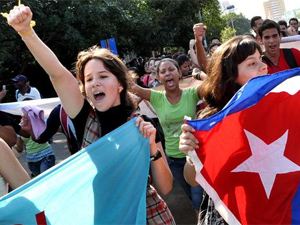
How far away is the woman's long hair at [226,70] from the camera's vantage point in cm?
213

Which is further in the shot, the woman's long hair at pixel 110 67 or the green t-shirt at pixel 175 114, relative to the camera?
the green t-shirt at pixel 175 114

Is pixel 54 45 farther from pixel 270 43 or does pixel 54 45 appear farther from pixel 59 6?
pixel 270 43

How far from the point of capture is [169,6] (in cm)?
2412

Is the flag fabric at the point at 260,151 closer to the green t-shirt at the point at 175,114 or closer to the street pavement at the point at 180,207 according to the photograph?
the green t-shirt at the point at 175,114

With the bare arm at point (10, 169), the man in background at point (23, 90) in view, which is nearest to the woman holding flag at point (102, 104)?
the bare arm at point (10, 169)

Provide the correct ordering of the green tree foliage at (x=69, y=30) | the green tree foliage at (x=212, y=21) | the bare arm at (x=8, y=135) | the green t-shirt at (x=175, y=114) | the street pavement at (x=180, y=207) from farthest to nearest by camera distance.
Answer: the green tree foliage at (x=212, y=21) < the green tree foliage at (x=69, y=30) < the street pavement at (x=180, y=207) < the green t-shirt at (x=175, y=114) < the bare arm at (x=8, y=135)

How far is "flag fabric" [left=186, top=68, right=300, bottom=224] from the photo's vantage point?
1926 millimetres

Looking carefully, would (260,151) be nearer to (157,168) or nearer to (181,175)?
(157,168)

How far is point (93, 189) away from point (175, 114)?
6.11ft

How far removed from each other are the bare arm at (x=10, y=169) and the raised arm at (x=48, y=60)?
37 cm

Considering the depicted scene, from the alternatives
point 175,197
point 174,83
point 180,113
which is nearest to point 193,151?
point 180,113

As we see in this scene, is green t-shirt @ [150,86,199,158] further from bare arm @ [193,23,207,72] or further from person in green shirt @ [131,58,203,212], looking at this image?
bare arm @ [193,23,207,72]

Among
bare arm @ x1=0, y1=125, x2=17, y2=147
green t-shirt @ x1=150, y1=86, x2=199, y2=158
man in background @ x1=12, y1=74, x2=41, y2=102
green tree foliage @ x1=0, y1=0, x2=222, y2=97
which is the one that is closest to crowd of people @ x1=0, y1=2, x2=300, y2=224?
bare arm @ x1=0, y1=125, x2=17, y2=147

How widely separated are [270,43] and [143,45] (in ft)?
54.2
